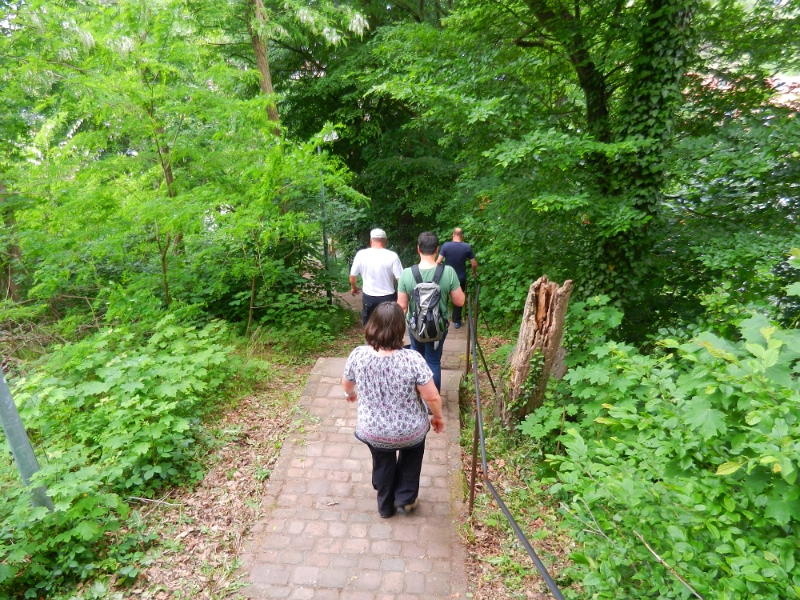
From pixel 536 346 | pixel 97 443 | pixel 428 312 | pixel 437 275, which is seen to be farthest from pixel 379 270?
pixel 97 443

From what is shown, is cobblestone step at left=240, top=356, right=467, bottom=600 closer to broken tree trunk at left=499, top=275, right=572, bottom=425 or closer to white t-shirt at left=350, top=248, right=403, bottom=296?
broken tree trunk at left=499, top=275, right=572, bottom=425

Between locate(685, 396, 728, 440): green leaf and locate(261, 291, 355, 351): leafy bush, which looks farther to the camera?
locate(261, 291, 355, 351): leafy bush

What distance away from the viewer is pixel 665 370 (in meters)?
2.63

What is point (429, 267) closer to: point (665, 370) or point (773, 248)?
point (665, 370)

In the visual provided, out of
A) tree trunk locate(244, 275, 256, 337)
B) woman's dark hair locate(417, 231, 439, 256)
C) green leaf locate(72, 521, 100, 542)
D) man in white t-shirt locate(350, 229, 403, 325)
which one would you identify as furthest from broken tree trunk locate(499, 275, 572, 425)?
tree trunk locate(244, 275, 256, 337)

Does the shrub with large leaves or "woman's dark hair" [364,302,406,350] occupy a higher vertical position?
"woman's dark hair" [364,302,406,350]

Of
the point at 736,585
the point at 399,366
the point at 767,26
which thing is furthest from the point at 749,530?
the point at 767,26

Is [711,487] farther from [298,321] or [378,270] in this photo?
[298,321]

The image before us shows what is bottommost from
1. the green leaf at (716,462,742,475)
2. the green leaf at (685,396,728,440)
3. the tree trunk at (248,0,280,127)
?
the green leaf at (716,462,742,475)

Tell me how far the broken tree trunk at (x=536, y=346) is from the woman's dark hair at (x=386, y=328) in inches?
75.1

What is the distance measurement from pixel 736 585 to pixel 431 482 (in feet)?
8.04

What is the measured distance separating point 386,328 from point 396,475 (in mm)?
1342

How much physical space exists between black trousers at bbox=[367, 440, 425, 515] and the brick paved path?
0.59 ft

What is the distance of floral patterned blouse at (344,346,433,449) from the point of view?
2.83m
